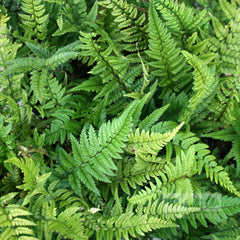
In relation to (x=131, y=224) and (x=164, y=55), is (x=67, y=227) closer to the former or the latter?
(x=131, y=224)

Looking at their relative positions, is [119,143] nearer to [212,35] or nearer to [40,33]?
[40,33]

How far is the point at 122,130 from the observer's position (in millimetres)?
1634

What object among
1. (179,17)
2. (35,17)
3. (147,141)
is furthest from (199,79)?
(35,17)

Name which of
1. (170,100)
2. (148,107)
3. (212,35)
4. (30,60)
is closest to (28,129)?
(30,60)

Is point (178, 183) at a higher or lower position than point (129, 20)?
lower

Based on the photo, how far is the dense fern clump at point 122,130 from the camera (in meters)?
1.71

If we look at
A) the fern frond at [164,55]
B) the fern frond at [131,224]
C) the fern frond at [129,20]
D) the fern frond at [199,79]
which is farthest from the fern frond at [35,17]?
the fern frond at [131,224]

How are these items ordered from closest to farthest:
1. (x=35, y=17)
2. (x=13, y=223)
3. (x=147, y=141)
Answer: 1. (x=13, y=223)
2. (x=147, y=141)
3. (x=35, y=17)

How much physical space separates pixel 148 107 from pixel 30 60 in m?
1.01

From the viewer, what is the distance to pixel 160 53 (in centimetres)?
207

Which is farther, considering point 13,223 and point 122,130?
point 122,130

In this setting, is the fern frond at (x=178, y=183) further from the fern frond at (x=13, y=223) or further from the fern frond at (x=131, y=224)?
the fern frond at (x=13, y=223)

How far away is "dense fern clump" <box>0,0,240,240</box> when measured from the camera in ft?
5.63

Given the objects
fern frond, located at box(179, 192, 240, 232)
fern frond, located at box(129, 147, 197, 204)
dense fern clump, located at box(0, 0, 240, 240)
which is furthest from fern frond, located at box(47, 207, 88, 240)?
fern frond, located at box(179, 192, 240, 232)
